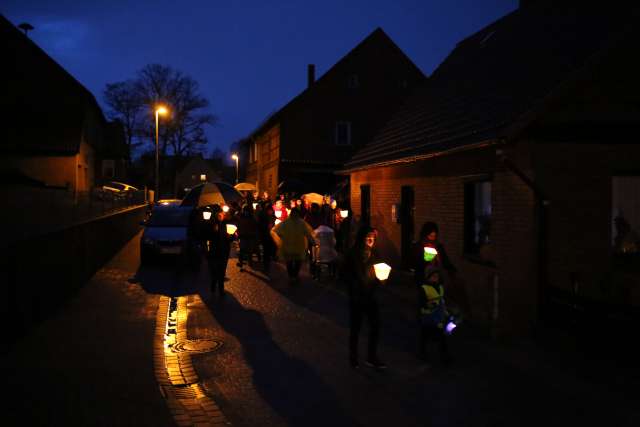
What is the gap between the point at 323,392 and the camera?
6.42m

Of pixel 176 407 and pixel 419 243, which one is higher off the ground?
pixel 419 243

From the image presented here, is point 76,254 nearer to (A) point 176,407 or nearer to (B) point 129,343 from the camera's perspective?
(B) point 129,343

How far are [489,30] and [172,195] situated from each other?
6503cm

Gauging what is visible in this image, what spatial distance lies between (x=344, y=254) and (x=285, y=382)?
1.65 m

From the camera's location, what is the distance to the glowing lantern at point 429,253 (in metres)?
7.75

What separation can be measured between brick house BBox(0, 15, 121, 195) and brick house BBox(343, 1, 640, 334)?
2355cm

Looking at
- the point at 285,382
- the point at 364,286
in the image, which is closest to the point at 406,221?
the point at 364,286

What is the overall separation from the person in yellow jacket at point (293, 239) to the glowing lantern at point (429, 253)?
6.36 metres

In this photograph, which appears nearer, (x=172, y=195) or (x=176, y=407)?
(x=176, y=407)

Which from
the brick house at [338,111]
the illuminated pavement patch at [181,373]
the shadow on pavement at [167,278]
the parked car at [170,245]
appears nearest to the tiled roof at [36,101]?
the brick house at [338,111]

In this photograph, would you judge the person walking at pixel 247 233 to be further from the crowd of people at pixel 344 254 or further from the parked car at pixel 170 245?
the parked car at pixel 170 245

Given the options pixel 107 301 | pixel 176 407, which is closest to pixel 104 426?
pixel 176 407

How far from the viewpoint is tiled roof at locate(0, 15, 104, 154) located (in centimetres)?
3388

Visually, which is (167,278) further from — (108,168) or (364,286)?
(108,168)
